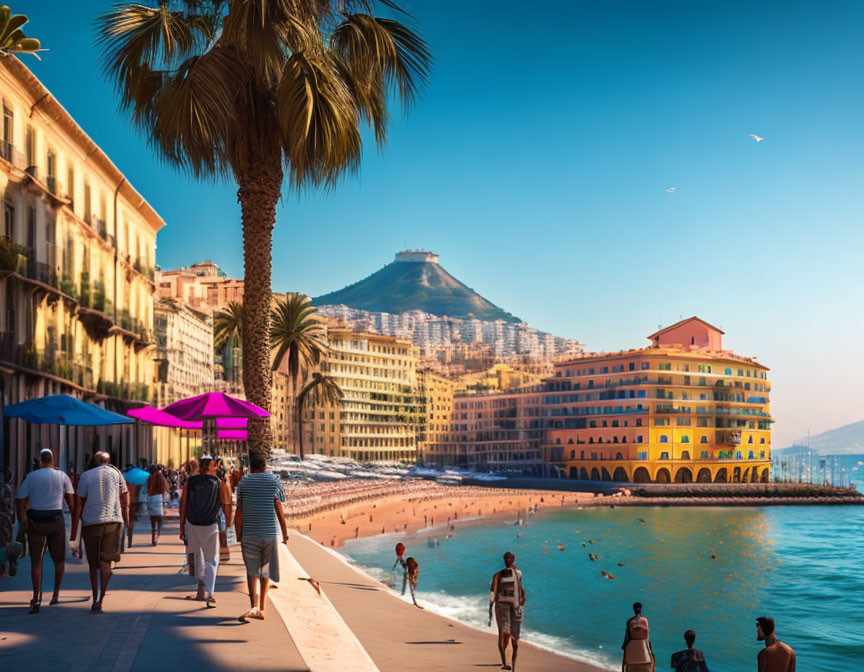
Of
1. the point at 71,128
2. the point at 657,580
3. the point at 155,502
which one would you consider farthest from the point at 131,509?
the point at 657,580

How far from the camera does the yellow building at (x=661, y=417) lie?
118m

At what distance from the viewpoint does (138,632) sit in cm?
950

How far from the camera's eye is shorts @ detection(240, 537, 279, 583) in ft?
33.6

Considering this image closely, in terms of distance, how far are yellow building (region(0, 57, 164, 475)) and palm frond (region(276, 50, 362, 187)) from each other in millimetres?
14083

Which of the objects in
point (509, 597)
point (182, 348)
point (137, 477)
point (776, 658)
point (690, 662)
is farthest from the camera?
point (182, 348)

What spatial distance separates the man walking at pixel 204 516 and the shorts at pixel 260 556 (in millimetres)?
803

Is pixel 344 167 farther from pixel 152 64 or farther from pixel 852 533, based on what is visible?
pixel 852 533

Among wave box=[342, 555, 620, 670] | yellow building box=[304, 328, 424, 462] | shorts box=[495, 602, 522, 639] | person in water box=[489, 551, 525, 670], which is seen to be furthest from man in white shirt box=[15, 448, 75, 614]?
yellow building box=[304, 328, 424, 462]

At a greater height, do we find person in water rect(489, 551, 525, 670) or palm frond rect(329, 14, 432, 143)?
palm frond rect(329, 14, 432, 143)

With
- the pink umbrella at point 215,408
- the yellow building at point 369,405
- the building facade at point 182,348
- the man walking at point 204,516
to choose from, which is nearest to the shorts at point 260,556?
the man walking at point 204,516

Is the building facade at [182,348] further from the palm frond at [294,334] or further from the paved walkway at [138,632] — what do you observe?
the paved walkway at [138,632]

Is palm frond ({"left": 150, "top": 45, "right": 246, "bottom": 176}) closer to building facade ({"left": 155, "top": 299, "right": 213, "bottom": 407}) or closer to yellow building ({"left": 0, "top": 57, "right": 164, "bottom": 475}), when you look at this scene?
yellow building ({"left": 0, "top": 57, "right": 164, "bottom": 475})

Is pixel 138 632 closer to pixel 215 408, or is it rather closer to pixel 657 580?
pixel 215 408

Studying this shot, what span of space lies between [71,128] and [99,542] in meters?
26.3
